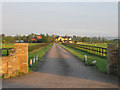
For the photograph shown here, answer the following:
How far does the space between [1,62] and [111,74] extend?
286 inches

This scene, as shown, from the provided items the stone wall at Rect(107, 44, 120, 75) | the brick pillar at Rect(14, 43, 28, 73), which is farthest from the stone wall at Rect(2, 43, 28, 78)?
the stone wall at Rect(107, 44, 120, 75)

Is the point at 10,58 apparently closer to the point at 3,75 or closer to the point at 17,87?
the point at 3,75

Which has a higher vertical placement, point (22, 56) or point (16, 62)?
point (22, 56)

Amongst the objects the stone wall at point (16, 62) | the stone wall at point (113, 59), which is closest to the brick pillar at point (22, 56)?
the stone wall at point (16, 62)

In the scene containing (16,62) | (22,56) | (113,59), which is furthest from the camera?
(22,56)

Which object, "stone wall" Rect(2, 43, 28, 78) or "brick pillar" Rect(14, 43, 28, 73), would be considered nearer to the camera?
"stone wall" Rect(2, 43, 28, 78)

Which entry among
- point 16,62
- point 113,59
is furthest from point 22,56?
point 113,59

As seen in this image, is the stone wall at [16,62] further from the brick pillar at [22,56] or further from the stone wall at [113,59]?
the stone wall at [113,59]

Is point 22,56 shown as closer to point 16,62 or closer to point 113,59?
point 16,62

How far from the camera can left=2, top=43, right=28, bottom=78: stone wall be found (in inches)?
352

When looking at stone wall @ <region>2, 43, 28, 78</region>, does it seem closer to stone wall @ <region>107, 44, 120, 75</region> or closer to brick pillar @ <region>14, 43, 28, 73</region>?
brick pillar @ <region>14, 43, 28, 73</region>

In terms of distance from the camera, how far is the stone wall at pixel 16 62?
8.93 meters

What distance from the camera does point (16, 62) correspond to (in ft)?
31.2

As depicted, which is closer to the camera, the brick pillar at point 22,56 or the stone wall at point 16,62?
the stone wall at point 16,62
